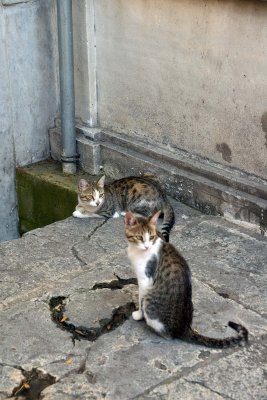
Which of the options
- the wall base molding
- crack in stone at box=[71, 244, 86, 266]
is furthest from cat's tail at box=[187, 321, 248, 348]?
the wall base molding

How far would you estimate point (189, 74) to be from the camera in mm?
6266

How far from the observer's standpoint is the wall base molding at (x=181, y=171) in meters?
6.05

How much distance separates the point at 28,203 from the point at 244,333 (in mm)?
3538

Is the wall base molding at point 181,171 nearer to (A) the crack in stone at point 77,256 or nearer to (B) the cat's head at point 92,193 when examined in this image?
(B) the cat's head at point 92,193

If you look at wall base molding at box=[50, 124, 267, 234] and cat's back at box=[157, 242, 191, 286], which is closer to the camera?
cat's back at box=[157, 242, 191, 286]

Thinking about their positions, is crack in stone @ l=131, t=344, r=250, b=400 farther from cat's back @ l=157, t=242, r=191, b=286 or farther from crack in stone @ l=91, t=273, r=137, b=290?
crack in stone @ l=91, t=273, r=137, b=290

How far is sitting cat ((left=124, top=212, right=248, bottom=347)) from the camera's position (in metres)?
4.57

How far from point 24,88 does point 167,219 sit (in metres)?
2.20

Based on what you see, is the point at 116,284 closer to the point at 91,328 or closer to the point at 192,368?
the point at 91,328

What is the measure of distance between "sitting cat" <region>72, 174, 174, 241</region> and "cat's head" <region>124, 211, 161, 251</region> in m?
1.50

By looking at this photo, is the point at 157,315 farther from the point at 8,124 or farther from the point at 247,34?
the point at 8,124

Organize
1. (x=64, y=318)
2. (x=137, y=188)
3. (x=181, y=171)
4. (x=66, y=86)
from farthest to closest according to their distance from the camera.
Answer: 1. (x=66, y=86)
2. (x=181, y=171)
3. (x=137, y=188)
4. (x=64, y=318)

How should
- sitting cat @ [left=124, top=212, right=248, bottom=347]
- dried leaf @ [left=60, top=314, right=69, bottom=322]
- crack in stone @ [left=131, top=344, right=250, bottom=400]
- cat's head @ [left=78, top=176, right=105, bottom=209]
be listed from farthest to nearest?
cat's head @ [left=78, top=176, right=105, bottom=209] → dried leaf @ [left=60, top=314, right=69, bottom=322] → sitting cat @ [left=124, top=212, right=248, bottom=347] → crack in stone @ [left=131, top=344, right=250, bottom=400]

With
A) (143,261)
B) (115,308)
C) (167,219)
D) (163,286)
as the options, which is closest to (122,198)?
(167,219)
